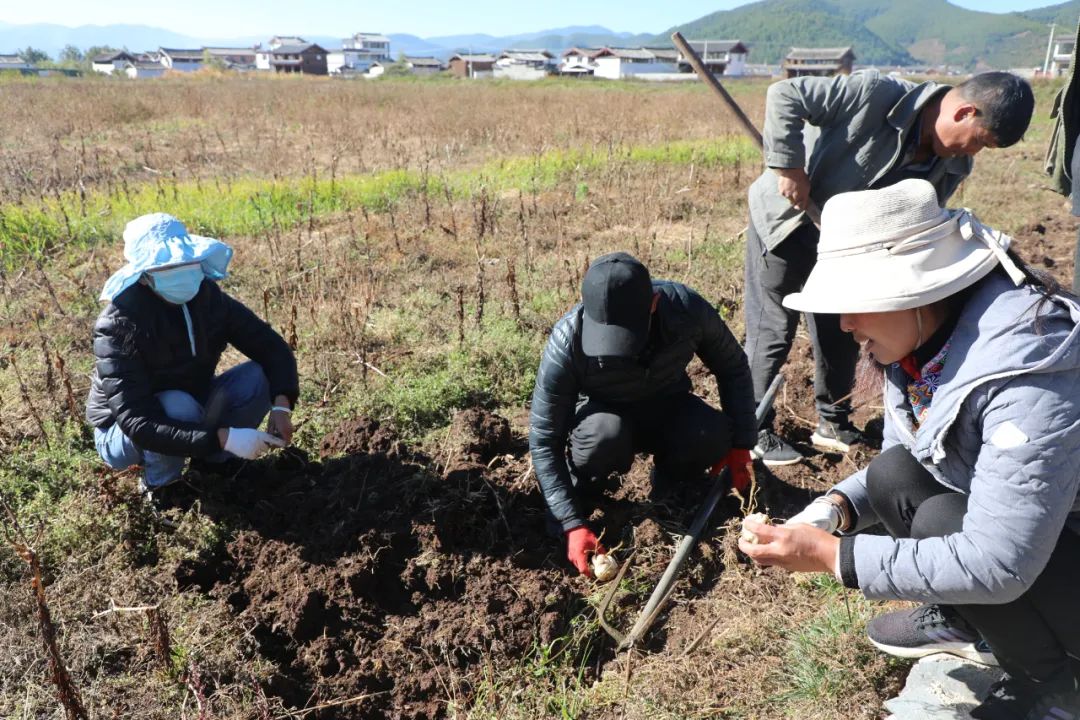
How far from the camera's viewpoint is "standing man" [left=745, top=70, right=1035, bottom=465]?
2.40m

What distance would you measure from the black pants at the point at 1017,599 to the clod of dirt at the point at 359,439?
1901 millimetres

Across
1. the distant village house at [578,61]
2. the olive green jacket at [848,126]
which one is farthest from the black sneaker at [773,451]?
the distant village house at [578,61]

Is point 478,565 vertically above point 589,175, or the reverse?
point 589,175

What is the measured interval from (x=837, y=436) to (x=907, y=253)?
201cm

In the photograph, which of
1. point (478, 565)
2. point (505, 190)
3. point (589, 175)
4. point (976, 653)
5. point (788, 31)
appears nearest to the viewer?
point (976, 653)

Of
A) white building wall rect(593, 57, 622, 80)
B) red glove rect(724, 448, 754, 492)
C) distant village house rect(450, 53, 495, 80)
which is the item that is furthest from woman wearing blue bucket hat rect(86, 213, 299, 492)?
white building wall rect(593, 57, 622, 80)

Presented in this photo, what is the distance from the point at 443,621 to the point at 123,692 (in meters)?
0.92

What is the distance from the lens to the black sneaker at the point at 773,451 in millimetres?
3080

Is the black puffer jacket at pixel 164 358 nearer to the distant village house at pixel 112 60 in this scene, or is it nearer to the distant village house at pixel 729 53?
the distant village house at pixel 729 53

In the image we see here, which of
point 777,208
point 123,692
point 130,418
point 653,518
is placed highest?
point 777,208

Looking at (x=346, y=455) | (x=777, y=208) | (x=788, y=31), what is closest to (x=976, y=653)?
(x=777, y=208)

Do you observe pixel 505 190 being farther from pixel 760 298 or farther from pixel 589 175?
pixel 760 298

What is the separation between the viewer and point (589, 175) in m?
8.26

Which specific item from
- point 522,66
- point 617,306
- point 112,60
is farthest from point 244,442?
point 112,60
